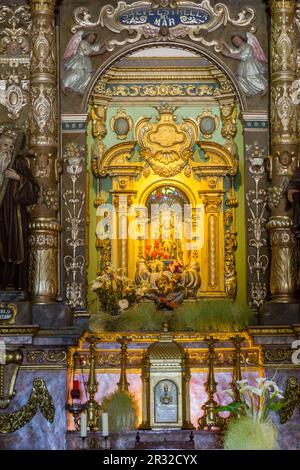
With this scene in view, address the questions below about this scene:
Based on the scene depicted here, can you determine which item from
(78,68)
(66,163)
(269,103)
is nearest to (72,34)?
(78,68)

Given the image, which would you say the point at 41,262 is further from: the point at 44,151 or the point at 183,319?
the point at 183,319

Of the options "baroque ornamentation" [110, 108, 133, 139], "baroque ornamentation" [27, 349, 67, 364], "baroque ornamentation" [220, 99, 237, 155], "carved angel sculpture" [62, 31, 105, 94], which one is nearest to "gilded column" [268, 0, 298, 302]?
"baroque ornamentation" [220, 99, 237, 155]

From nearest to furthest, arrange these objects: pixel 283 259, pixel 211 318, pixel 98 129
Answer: pixel 211 318
pixel 283 259
pixel 98 129

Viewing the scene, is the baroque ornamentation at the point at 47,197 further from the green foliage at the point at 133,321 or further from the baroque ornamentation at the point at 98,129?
the green foliage at the point at 133,321

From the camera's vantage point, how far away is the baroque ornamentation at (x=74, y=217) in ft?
67.6

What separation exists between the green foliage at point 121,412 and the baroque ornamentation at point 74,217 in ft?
9.12

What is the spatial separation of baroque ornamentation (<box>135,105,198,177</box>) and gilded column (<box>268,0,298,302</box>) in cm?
188

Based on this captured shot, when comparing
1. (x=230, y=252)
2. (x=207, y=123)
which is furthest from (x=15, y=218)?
(x=207, y=123)

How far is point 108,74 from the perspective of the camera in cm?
2155

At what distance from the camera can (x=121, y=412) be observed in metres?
18.2

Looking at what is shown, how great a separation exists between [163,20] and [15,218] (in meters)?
4.36

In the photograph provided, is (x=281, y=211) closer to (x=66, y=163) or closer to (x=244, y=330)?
(x=244, y=330)

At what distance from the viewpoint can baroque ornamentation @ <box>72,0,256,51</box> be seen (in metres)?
21.0

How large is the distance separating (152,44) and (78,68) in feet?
4.39
